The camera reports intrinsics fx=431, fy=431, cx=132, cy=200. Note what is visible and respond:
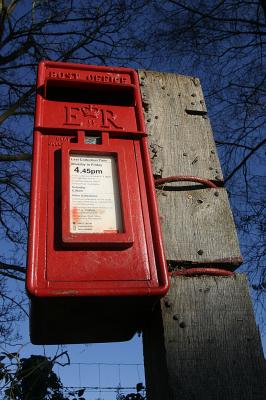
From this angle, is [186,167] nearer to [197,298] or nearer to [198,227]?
[198,227]

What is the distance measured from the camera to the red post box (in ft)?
4.07

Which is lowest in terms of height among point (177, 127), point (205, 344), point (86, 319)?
point (205, 344)

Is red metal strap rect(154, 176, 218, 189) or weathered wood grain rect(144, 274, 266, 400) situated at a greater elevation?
red metal strap rect(154, 176, 218, 189)

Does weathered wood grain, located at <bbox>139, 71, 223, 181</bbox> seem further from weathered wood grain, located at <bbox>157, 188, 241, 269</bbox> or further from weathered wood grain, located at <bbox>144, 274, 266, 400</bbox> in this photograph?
weathered wood grain, located at <bbox>144, 274, 266, 400</bbox>

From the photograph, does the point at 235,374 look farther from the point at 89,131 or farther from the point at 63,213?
the point at 89,131

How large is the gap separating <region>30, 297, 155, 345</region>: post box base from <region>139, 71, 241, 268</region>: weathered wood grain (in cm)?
23

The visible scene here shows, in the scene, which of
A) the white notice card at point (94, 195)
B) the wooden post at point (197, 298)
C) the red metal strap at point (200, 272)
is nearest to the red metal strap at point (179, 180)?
the wooden post at point (197, 298)

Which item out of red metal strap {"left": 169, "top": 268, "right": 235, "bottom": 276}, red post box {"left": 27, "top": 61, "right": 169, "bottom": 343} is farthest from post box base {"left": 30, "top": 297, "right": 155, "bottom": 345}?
red metal strap {"left": 169, "top": 268, "right": 235, "bottom": 276}

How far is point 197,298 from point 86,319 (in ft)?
1.19

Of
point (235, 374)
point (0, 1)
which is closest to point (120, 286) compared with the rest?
point (235, 374)

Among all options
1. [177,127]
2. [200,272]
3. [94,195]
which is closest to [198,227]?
[200,272]

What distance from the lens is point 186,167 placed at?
5.34 ft

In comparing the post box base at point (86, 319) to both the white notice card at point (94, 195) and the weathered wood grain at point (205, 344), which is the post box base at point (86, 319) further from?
the white notice card at point (94, 195)

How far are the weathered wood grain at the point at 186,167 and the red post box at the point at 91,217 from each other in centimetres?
8
